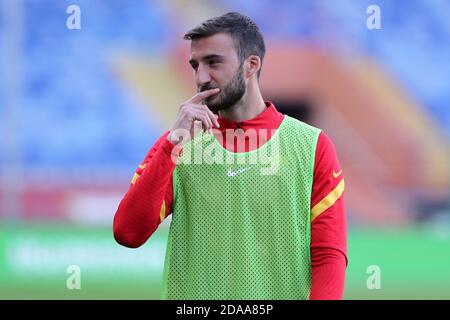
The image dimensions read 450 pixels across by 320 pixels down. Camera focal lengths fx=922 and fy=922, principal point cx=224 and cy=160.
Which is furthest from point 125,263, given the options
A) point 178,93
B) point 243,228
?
point 243,228

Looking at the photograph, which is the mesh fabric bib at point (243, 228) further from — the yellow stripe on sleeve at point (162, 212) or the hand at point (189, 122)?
the hand at point (189, 122)

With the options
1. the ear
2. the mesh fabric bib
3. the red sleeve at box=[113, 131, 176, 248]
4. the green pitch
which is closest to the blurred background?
the green pitch

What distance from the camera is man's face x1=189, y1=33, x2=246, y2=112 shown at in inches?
120

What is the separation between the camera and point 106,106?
A: 15.8 metres

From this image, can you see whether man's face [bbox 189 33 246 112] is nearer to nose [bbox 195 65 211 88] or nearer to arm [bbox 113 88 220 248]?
nose [bbox 195 65 211 88]

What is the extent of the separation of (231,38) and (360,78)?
14.3m

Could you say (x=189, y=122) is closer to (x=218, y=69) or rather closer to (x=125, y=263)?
(x=218, y=69)

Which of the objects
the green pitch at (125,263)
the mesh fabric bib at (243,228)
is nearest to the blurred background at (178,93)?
the green pitch at (125,263)

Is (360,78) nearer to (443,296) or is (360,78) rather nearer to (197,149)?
(443,296)

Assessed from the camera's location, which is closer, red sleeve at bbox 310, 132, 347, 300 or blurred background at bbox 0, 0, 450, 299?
red sleeve at bbox 310, 132, 347, 300

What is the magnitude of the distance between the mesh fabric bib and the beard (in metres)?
0.20

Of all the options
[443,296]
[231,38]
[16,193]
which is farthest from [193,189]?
[16,193]
